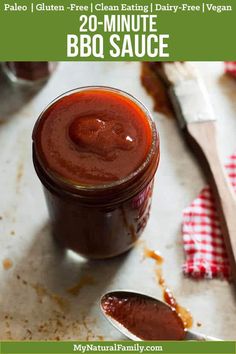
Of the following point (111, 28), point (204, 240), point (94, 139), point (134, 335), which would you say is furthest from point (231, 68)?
point (134, 335)

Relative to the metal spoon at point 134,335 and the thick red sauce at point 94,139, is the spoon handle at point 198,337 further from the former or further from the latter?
the thick red sauce at point 94,139

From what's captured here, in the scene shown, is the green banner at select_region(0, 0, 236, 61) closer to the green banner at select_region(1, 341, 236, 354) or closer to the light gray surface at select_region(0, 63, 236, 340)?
the light gray surface at select_region(0, 63, 236, 340)

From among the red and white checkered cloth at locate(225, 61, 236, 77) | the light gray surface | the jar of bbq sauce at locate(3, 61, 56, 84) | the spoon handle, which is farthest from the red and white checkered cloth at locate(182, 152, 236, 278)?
the jar of bbq sauce at locate(3, 61, 56, 84)

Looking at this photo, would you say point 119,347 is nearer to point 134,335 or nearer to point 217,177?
point 134,335

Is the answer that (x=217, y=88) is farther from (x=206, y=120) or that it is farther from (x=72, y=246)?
(x=72, y=246)

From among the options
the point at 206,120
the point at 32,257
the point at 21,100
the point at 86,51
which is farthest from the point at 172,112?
the point at 32,257

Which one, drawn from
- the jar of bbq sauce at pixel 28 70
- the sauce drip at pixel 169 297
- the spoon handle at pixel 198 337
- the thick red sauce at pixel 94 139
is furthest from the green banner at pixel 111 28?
the spoon handle at pixel 198 337
